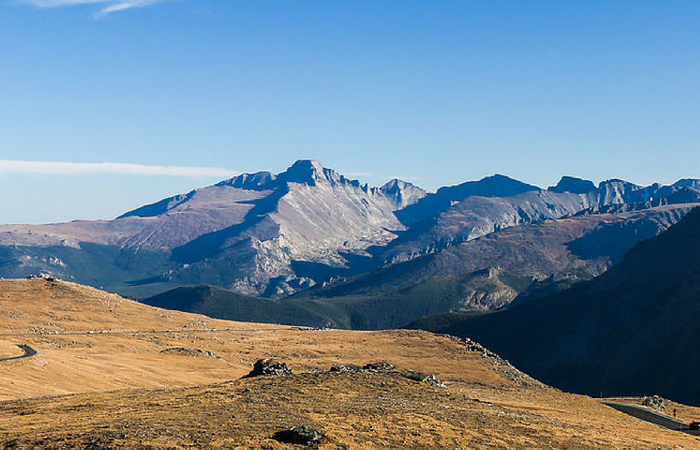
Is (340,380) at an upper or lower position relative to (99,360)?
upper

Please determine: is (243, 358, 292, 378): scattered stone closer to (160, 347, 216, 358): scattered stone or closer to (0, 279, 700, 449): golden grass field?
(0, 279, 700, 449): golden grass field

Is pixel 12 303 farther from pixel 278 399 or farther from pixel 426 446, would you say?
pixel 426 446

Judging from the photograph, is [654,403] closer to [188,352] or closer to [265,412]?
[265,412]

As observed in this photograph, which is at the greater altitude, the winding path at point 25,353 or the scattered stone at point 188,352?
the winding path at point 25,353

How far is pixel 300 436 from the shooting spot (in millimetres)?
54219

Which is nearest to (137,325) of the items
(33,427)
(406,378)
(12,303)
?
(12,303)

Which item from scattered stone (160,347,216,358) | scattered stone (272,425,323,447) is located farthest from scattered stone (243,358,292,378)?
scattered stone (160,347,216,358)

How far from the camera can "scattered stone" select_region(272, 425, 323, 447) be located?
5422 centimetres

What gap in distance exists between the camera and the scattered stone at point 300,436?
178ft

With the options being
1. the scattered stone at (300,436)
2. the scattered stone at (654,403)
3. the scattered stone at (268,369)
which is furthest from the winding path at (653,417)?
the scattered stone at (300,436)

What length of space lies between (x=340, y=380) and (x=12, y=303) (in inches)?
5184

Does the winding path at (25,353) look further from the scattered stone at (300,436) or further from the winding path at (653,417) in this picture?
the winding path at (653,417)

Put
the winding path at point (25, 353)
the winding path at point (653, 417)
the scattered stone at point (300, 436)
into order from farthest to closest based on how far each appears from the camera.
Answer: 1. the winding path at point (25, 353)
2. the winding path at point (653, 417)
3. the scattered stone at point (300, 436)

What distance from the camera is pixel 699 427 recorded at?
3625 inches
